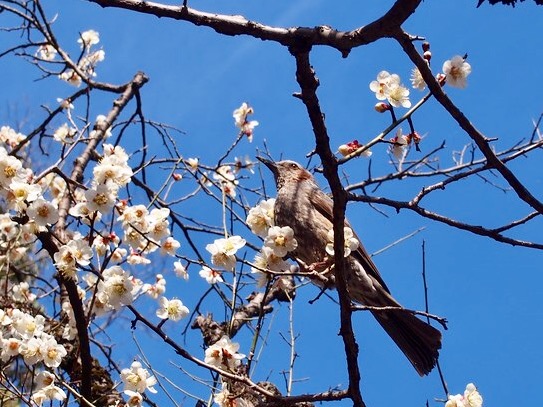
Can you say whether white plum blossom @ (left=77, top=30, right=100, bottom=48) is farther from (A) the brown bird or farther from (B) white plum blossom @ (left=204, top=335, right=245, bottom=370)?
(B) white plum blossom @ (left=204, top=335, right=245, bottom=370)

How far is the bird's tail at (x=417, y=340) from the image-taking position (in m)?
3.39

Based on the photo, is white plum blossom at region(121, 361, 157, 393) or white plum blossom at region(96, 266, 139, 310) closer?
white plum blossom at region(96, 266, 139, 310)

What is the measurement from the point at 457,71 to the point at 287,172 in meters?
2.18

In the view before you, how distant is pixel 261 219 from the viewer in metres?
2.86

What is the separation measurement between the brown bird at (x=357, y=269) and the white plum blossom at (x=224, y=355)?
32.5 inches

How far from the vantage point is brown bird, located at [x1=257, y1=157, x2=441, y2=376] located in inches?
134

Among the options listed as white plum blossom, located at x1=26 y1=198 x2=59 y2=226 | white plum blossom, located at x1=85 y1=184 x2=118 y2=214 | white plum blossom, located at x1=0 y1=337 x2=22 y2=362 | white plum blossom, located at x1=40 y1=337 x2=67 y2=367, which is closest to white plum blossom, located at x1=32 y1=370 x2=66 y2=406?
white plum blossom, located at x1=40 y1=337 x2=67 y2=367

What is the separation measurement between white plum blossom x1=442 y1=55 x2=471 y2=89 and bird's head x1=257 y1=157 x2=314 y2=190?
198 centimetres

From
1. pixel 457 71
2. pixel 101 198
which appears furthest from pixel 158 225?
pixel 457 71

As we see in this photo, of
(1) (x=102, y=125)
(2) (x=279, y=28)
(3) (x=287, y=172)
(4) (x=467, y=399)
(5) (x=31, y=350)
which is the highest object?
(1) (x=102, y=125)

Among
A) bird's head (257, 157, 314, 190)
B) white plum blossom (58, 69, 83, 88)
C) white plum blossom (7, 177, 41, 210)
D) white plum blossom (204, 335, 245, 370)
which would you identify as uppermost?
white plum blossom (58, 69, 83, 88)

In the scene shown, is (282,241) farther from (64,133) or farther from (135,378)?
(64,133)

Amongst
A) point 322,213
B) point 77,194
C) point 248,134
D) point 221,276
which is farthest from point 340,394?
point 248,134

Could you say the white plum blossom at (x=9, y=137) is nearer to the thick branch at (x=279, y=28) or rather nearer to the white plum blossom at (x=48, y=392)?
the white plum blossom at (x=48, y=392)
